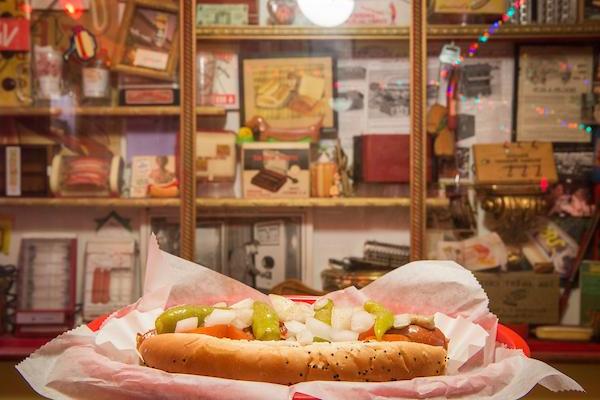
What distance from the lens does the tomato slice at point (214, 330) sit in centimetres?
115

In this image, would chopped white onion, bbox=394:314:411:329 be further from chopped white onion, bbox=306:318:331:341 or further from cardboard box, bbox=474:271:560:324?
cardboard box, bbox=474:271:560:324

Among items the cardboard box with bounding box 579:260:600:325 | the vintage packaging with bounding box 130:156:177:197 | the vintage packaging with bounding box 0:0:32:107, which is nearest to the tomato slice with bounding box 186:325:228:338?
the vintage packaging with bounding box 130:156:177:197

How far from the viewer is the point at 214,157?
280 centimetres

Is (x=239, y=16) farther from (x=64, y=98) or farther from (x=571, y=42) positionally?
(x=571, y=42)

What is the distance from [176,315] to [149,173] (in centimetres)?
176

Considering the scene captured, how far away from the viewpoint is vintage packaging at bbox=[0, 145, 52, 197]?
2.83 meters

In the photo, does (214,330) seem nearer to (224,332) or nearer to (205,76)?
(224,332)

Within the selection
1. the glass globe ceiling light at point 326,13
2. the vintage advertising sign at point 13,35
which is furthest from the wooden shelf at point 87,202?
the glass globe ceiling light at point 326,13

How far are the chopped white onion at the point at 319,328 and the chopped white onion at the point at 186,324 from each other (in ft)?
0.60

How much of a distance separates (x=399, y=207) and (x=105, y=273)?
1200mm

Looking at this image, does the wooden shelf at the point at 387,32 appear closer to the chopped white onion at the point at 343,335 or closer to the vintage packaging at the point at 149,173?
the vintage packaging at the point at 149,173

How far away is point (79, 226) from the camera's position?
296cm

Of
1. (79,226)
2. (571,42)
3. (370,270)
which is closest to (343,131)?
(370,270)

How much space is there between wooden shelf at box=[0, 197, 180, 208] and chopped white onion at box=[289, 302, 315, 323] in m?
1.57
